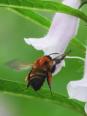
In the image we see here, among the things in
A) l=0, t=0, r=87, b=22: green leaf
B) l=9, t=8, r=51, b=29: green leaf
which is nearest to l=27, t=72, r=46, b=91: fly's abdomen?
l=9, t=8, r=51, b=29: green leaf

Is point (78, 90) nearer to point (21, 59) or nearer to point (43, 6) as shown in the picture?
point (43, 6)

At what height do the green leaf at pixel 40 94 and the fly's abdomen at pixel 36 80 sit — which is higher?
the fly's abdomen at pixel 36 80

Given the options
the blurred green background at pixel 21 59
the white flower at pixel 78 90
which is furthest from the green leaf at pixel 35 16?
the blurred green background at pixel 21 59

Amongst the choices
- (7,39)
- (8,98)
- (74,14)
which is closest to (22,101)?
(8,98)

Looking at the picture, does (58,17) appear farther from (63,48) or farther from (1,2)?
(1,2)

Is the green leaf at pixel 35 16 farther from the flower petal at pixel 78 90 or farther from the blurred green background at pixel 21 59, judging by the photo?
the blurred green background at pixel 21 59

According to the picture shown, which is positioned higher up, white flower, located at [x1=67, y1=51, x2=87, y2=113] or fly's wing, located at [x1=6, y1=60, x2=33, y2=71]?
white flower, located at [x1=67, y1=51, x2=87, y2=113]

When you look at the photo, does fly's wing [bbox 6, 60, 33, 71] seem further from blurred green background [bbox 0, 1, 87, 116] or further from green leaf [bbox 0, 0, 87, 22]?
blurred green background [bbox 0, 1, 87, 116]
